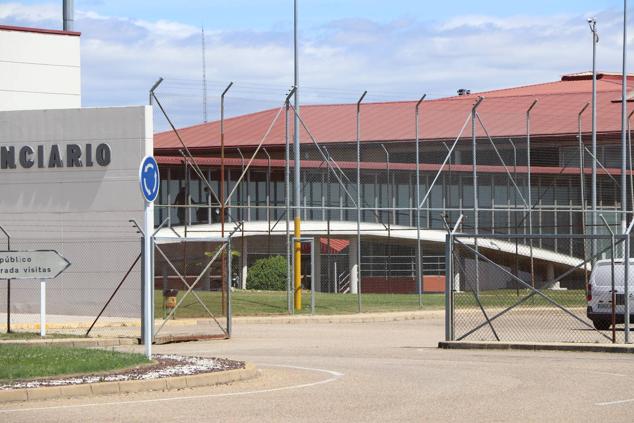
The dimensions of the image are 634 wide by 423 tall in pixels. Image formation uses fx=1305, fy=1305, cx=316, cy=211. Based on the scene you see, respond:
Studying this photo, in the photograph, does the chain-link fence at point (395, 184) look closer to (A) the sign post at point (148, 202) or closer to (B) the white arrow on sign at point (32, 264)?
(B) the white arrow on sign at point (32, 264)

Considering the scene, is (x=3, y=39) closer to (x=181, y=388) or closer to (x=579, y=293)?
(x=579, y=293)

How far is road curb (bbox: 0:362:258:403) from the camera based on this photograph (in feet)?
42.0

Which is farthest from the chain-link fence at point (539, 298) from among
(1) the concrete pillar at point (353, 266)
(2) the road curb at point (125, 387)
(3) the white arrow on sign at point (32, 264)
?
(3) the white arrow on sign at point (32, 264)

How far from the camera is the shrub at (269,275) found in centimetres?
4708

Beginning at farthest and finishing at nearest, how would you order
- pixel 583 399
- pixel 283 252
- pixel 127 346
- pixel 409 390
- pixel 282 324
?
pixel 283 252 < pixel 282 324 < pixel 127 346 < pixel 409 390 < pixel 583 399

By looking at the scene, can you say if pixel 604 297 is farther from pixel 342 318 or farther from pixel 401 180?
pixel 401 180

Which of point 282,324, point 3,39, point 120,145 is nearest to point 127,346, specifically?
point 282,324

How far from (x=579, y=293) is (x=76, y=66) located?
16.8 metres

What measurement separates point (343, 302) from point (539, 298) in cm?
591

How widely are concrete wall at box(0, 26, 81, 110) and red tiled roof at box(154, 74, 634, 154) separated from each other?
1643 centimetres

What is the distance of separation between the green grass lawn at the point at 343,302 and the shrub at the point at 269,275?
3.88 meters

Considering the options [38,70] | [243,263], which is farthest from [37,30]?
[243,263]

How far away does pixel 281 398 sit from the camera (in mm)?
Answer: 12969

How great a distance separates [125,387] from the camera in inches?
535
